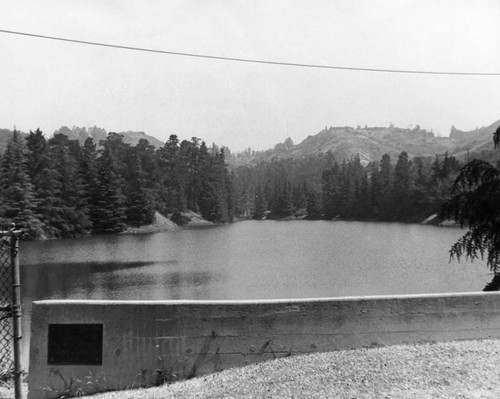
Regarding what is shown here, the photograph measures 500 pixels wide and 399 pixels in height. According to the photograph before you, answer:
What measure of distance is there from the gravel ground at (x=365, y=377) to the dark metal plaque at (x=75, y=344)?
1.53ft

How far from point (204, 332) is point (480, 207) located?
5.65 m

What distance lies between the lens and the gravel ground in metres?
4.64

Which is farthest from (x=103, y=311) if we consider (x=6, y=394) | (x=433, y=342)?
(x=433, y=342)

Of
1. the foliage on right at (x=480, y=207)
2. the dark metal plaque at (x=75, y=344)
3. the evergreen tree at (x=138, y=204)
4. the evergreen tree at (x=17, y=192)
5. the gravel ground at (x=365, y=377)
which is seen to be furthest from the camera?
the evergreen tree at (x=138, y=204)

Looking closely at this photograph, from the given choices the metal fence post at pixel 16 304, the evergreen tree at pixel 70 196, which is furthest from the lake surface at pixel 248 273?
the evergreen tree at pixel 70 196

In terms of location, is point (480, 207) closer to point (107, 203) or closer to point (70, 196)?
point (70, 196)

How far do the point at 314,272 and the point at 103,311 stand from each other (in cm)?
2793

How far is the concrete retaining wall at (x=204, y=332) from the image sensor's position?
5.63 meters

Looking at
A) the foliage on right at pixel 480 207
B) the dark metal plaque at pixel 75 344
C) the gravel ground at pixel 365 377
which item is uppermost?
the foliage on right at pixel 480 207

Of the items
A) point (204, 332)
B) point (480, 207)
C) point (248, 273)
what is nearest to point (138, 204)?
point (248, 273)

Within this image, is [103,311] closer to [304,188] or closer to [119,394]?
[119,394]

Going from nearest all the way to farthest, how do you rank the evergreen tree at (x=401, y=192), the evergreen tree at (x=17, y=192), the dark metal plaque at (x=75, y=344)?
the dark metal plaque at (x=75, y=344) → the evergreen tree at (x=17, y=192) → the evergreen tree at (x=401, y=192)

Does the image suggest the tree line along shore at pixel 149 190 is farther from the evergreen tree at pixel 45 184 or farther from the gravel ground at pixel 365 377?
the gravel ground at pixel 365 377

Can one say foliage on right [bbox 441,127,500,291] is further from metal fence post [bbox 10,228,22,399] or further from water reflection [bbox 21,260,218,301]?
water reflection [bbox 21,260,218,301]
